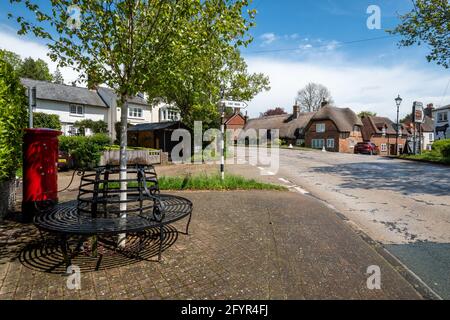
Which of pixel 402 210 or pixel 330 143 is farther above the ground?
pixel 330 143

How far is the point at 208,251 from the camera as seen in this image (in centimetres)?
392

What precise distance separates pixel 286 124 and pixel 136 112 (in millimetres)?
31232

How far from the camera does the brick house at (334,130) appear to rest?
1769 inches

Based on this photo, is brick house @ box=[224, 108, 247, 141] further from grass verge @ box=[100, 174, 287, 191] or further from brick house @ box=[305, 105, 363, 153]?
grass verge @ box=[100, 174, 287, 191]

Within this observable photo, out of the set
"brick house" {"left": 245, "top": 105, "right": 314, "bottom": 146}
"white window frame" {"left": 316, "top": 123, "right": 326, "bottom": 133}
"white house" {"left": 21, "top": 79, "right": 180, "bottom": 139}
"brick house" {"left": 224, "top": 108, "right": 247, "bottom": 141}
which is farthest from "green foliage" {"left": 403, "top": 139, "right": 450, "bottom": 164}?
"brick house" {"left": 224, "top": 108, "right": 247, "bottom": 141}

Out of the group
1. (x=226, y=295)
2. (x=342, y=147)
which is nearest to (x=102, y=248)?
(x=226, y=295)

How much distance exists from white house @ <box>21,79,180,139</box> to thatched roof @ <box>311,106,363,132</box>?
26.2 meters

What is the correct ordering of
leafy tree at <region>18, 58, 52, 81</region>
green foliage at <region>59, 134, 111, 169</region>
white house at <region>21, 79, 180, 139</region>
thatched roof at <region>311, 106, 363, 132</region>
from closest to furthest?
green foliage at <region>59, 134, 111, 169</region>, white house at <region>21, 79, 180, 139</region>, thatched roof at <region>311, 106, 363, 132</region>, leafy tree at <region>18, 58, 52, 81</region>

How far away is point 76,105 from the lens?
3312cm

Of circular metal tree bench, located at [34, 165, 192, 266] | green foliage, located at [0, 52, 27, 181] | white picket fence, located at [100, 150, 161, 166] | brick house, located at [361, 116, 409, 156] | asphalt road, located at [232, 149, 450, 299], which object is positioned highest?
brick house, located at [361, 116, 409, 156]

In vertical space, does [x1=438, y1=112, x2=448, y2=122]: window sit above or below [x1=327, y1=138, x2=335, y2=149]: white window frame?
above

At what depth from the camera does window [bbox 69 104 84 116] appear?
108ft

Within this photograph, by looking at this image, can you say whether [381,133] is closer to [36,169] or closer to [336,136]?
[336,136]

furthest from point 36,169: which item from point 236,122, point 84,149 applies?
point 236,122
